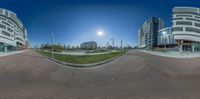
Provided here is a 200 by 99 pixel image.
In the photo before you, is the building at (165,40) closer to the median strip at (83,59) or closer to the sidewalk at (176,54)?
the sidewalk at (176,54)

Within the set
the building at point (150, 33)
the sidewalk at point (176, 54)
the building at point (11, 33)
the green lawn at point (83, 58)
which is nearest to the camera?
the building at point (11, 33)

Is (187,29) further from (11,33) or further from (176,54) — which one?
(11,33)

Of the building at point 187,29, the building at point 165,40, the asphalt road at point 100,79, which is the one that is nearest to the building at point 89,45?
the asphalt road at point 100,79

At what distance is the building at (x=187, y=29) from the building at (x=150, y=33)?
0.26 m

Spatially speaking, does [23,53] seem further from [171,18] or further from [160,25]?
[171,18]

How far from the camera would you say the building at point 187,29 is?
3242mm

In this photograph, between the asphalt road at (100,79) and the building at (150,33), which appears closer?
the building at (150,33)

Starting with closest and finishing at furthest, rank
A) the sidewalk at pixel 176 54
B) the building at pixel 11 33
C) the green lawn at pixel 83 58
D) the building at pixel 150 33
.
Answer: the building at pixel 11 33 → the building at pixel 150 33 → the sidewalk at pixel 176 54 → the green lawn at pixel 83 58

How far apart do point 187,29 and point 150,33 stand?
0.61 meters

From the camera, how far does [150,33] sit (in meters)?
3.37

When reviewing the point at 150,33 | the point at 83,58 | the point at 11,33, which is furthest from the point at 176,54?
the point at 11,33

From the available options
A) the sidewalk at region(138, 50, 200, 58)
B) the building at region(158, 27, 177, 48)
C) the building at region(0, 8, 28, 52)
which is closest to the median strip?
A: the building at region(0, 8, 28, 52)

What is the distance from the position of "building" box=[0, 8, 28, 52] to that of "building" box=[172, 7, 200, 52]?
8.47 ft

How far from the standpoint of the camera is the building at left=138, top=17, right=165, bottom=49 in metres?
3.30
